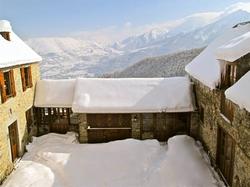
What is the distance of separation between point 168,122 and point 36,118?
9.97m

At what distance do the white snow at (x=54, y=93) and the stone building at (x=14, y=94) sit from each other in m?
0.59

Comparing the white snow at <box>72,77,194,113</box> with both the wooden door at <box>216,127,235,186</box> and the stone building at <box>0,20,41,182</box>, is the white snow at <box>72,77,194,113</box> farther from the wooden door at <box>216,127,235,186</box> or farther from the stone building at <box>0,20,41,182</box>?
the wooden door at <box>216,127,235,186</box>

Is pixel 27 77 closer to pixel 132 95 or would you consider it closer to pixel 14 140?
pixel 14 140

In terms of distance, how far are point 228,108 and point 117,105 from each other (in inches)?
306

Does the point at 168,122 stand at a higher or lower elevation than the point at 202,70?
lower

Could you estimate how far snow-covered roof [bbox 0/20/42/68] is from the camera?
14.2 metres

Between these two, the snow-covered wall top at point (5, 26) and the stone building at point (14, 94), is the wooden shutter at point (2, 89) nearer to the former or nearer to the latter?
the stone building at point (14, 94)

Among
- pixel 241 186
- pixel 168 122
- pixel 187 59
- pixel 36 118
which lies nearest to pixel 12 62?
pixel 36 118

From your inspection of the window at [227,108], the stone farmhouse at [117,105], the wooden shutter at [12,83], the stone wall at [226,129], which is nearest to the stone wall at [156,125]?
the stone farmhouse at [117,105]

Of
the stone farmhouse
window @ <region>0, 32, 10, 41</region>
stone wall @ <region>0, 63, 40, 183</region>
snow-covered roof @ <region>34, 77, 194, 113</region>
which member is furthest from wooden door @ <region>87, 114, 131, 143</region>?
window @ <region>0, 32, 10, 41</region>

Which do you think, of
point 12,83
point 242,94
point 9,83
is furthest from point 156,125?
point 9,83

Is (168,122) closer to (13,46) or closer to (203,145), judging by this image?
(203,145)

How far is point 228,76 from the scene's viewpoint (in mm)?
11727

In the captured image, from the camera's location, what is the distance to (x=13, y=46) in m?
17.2
